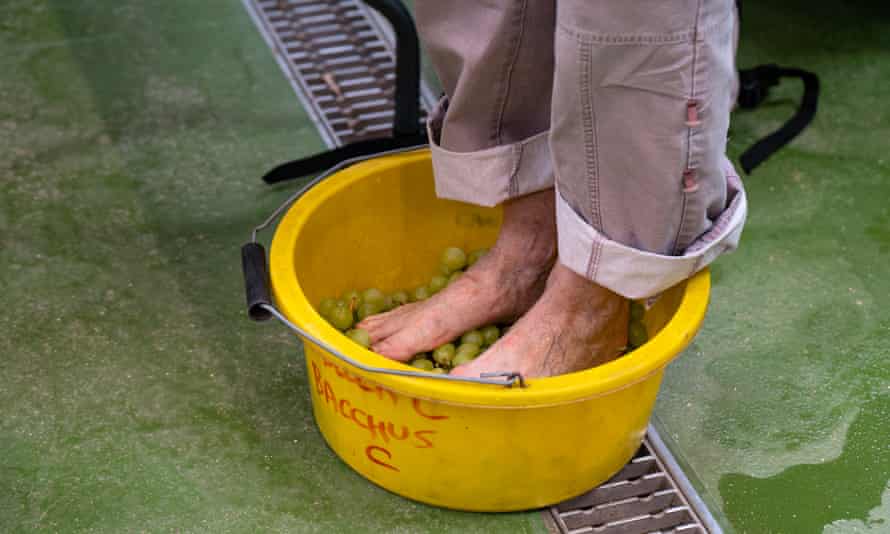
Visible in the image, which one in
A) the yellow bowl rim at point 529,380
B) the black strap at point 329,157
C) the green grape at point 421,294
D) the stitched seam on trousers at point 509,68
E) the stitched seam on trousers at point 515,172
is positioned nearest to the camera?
the yellow bowl rim at point 529,380

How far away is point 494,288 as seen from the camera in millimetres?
1453

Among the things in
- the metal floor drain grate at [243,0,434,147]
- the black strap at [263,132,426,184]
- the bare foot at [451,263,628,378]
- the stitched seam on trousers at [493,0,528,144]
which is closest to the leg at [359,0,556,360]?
the stitched seam on trousers at [493,0,528,144]

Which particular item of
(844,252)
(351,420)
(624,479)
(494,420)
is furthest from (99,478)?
(844,252)

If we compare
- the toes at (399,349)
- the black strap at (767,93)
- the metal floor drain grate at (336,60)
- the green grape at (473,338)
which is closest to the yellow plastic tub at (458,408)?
the toes at (399,349)

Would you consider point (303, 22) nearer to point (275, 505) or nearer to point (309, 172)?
point (309, 172)

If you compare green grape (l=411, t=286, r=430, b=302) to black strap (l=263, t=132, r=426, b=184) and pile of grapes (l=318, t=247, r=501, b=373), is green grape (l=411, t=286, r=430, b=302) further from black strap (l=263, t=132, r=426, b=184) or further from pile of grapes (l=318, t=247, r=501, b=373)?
black strap (l=263, t=132, r=426, b=184)

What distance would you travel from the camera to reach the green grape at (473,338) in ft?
4.75

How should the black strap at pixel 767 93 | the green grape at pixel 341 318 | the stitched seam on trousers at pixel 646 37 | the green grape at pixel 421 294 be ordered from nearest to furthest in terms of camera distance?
the stitched seam on trousers at pixel 646 37, the green grape at pixel 341 318, the green grape at pixel 421 294, the black strap at pixel 767 93

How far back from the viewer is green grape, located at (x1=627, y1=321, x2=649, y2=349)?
4.73ft

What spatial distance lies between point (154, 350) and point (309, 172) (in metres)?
0.45

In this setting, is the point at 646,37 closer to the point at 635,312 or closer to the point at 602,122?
the point at 602,122

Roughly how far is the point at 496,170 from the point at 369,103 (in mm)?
804

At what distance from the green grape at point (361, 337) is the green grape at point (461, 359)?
115 mm

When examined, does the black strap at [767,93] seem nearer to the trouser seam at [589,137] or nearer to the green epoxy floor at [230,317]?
the green epoxy floor at [230,317]
